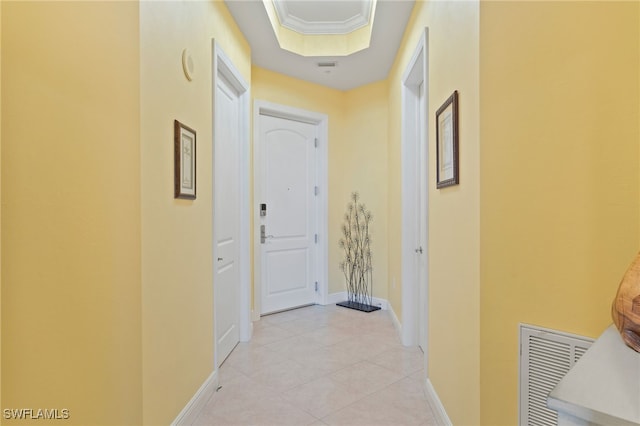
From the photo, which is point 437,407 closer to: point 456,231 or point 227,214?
point 456,231

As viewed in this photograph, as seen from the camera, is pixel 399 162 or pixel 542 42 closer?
pixel 542 42

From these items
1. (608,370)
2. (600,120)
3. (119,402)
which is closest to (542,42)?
(600,120)

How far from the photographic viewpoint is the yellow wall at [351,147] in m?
4.12

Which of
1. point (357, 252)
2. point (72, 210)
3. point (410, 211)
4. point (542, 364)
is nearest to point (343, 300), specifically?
point (357, 252)

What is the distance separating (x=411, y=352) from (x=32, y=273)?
8.78 ft

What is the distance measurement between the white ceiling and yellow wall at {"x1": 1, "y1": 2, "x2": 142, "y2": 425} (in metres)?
1.65

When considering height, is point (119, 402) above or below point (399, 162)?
below

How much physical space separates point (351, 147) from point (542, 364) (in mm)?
3509

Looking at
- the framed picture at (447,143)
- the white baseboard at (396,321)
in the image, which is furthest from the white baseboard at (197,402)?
the framed picture at (447,143)

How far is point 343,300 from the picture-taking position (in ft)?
14.9

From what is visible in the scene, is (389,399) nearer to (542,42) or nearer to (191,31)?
(542,42)

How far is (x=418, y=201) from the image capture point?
A: 3.20 meters

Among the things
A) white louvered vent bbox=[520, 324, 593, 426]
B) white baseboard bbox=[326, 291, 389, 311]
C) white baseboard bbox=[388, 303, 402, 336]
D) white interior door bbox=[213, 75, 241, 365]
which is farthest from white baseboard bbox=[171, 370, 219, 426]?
white baseboard bbox=[326, 291, 389, 311]

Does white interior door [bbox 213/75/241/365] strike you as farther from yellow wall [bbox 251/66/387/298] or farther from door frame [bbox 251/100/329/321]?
yellow wall [bbox 251/66/387/298]
